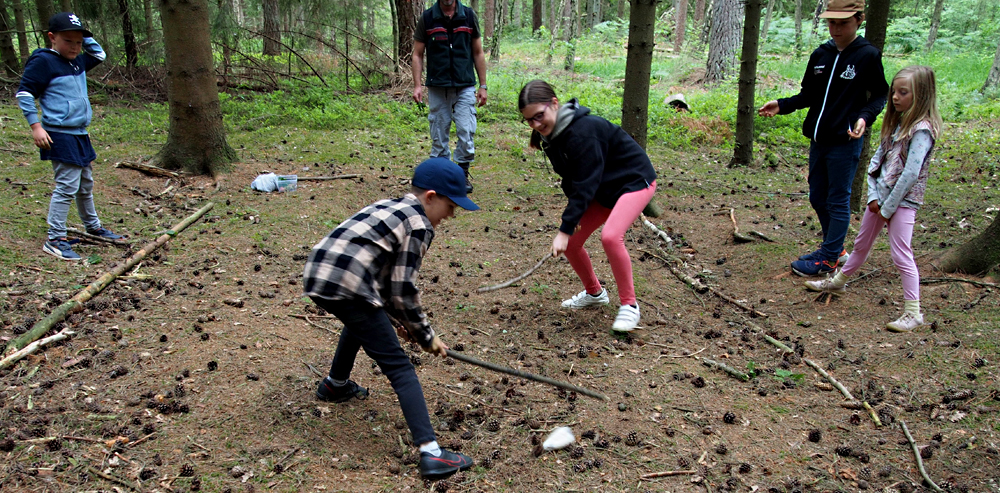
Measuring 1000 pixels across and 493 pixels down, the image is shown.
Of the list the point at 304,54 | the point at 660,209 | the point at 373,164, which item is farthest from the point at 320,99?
the point at 660,209

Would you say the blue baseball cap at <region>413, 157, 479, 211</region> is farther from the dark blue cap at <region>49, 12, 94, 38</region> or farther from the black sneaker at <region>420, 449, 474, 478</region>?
the dark blue cap at <region>49, 12, 94, 38</region>

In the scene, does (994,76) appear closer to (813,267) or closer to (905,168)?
(813,267)

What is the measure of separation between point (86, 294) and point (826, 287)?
603 centimetres

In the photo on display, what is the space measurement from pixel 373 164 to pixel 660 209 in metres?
4.24

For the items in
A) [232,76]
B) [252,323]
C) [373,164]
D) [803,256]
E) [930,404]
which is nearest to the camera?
[930,404]

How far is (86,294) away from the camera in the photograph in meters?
4.76

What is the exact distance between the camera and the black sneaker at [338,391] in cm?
365

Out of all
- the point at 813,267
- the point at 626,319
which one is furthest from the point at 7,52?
the point at 813,267

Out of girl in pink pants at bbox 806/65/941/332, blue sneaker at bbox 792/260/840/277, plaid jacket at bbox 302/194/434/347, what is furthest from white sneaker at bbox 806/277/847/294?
plaid jacket at bbox 302/194/434/347

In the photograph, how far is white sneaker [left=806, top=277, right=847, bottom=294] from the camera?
16.9 ft

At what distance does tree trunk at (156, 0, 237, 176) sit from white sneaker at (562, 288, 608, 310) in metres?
5.24

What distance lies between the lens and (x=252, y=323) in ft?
15.3

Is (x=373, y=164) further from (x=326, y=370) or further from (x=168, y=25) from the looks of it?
(x=326, y=370)

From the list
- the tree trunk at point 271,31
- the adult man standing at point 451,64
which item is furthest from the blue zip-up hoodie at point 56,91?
the tree trunk at point 271,31
